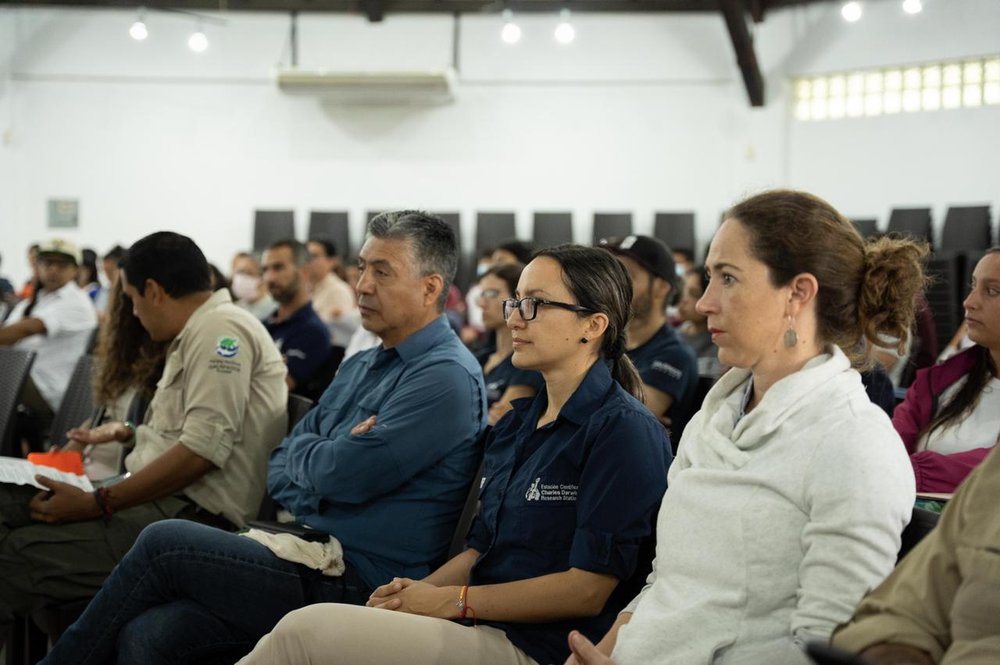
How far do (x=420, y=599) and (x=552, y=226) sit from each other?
30.8ft

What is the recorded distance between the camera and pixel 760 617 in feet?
4.67

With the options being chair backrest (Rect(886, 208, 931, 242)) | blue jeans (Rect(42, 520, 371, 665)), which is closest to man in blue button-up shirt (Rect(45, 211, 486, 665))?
blue jeans (Rect(42, 520, 371, 665))

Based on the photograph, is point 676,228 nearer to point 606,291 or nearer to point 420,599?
point 606,291

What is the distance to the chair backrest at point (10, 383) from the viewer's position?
12.0 ft

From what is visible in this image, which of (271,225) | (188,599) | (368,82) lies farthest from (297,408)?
(271,225)

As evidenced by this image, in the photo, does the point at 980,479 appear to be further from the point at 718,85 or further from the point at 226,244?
the point at 226,244

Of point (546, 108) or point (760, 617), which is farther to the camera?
point (546, 108)

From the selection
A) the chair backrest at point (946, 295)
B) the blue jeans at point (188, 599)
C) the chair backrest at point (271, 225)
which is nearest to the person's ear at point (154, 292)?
the blue jeans at point (188, 599)

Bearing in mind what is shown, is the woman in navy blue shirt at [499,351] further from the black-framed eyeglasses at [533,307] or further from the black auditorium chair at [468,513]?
the black-framed eyeglasses at [533,307]

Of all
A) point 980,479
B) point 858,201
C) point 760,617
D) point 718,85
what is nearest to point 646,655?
point 760,617

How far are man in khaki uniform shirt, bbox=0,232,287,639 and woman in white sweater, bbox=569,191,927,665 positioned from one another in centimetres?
146

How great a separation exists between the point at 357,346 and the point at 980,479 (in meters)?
4.02

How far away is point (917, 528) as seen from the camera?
1421 millimetres

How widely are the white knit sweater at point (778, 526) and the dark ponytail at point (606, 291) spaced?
1.58ft
